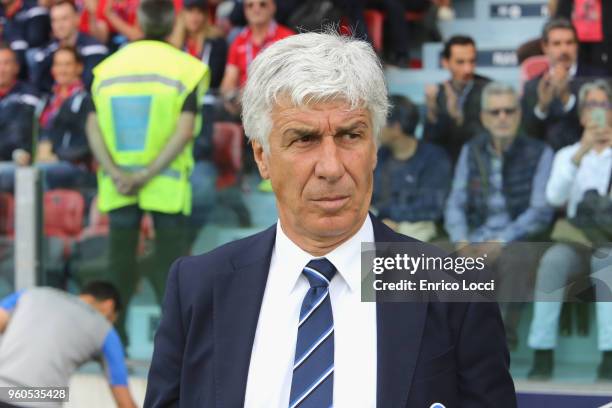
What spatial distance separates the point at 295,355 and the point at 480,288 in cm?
36

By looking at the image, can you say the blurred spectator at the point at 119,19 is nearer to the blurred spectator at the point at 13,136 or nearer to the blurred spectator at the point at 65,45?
the blurred spectator at the point at 65,45

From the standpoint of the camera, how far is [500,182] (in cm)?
438

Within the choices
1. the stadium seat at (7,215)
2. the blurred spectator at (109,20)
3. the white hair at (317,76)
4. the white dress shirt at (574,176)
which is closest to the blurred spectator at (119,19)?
the blurred spectator at (109,20)

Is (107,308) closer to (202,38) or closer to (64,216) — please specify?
(64,216)

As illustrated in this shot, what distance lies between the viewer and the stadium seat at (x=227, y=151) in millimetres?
4664

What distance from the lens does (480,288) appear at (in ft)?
6.91

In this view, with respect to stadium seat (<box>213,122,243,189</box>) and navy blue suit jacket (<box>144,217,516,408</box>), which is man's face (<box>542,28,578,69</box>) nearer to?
stadium seat (<box>213,122,243,189</box>)

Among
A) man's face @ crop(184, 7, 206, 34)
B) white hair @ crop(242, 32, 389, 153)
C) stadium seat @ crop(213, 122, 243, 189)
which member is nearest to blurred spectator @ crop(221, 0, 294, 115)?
man's face @ crop(184, 7, 206, 34)

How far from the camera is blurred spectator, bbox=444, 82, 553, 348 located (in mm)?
4234

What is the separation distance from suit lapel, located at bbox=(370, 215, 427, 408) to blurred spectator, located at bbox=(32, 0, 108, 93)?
3.92 metres

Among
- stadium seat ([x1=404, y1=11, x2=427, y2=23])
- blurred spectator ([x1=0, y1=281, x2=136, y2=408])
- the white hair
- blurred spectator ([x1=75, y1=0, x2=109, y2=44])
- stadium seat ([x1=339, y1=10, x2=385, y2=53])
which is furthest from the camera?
stadium seat ([x1=404, y1=11, x2=427, y2=23])

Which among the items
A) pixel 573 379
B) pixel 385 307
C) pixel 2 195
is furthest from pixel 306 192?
pixel 2 195

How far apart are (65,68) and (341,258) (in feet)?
15.2

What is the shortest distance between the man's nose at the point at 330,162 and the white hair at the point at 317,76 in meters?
0.08
